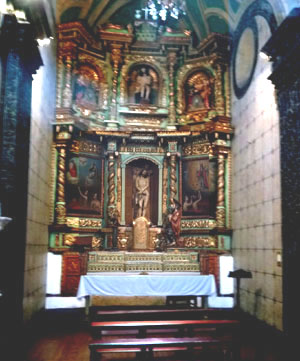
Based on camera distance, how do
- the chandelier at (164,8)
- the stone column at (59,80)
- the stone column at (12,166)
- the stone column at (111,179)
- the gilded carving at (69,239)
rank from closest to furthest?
the stone column at (12,166) < the chandelier at (164,8) < the gilded carving at (69,239) < the stone column at (59,80) < the stone column at (111,179)

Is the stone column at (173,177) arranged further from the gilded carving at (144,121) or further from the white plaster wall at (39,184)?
the white plaster wall at (39,184)

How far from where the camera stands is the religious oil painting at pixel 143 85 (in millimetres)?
13344

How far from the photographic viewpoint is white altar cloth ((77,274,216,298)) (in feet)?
30.9

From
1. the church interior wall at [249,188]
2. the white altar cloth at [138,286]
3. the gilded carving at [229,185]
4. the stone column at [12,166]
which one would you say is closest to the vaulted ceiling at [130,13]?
the church interior wall at [249,188]

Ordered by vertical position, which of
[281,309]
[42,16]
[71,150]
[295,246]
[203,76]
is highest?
[203,76]

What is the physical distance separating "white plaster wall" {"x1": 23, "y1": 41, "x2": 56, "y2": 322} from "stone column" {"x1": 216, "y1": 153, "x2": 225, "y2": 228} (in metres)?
4.44

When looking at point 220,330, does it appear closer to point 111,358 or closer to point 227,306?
point 111,358

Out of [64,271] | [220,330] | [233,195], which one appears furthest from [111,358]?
[233,195]

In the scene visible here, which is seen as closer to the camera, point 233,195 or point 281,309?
point 281,309

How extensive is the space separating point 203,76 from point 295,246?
7225 mm

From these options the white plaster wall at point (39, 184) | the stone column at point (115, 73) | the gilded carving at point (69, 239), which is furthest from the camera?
the stone column at point (115, 73)

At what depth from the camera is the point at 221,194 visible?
12070mm

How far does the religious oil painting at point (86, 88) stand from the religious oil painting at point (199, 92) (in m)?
2.69

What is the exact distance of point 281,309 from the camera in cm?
823
